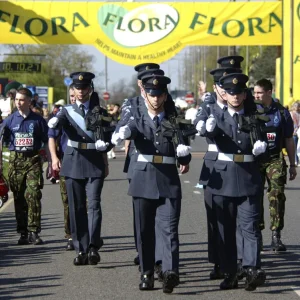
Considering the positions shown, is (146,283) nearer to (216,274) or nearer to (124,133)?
(216,274)

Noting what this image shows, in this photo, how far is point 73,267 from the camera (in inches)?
431

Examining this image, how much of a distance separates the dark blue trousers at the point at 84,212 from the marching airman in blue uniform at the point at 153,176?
1500 mm

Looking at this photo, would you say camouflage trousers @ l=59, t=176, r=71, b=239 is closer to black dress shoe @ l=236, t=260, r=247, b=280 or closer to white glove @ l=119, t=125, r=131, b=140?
black dress shoe @ l=236, t=260, r=247, b=280

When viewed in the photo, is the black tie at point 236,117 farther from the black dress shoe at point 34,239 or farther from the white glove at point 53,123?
the black dress shoe at point 34,239

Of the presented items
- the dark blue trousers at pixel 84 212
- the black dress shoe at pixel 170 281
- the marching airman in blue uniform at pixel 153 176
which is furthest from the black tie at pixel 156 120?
the dark blue trousers at pixel 84 212

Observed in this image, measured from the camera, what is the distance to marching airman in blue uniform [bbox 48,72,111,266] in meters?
11.2

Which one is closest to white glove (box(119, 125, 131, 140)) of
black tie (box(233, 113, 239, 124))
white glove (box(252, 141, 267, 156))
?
black tie (box(233, 113, 239, 124))

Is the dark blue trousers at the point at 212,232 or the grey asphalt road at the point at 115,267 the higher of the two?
the dark blue trousers at the point at 212,232

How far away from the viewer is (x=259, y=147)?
9383 millimetres

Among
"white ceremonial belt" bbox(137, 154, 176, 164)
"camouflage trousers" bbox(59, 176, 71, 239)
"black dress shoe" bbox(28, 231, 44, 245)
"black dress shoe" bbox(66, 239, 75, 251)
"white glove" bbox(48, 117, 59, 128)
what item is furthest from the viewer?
"black dress shoe" bbox(28, 231, 44, 245)

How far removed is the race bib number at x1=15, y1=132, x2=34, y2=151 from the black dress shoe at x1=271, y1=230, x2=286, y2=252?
118 inches

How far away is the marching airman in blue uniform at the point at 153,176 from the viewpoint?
9523 millimetres

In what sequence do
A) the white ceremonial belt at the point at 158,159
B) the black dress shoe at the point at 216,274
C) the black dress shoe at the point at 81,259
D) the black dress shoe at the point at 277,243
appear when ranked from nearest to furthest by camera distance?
the white ceremonial belt at the point at 158,159 < the black dress shoe at the point at 216,274 < the black dress shoe at the point at 81,259 < the black dress shoe at the point at 277,243

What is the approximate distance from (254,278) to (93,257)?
7.28 ft
